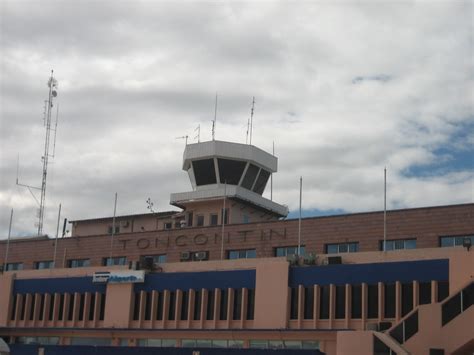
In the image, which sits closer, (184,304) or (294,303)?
(294,303)

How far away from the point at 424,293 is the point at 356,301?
460cm

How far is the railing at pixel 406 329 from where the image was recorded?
41281mm

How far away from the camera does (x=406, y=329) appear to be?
4153cm

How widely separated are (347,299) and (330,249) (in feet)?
32.0

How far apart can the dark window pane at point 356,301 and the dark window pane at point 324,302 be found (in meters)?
1.86

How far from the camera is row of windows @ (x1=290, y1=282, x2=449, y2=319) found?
48219 mm

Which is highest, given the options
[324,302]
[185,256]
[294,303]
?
[185,256]

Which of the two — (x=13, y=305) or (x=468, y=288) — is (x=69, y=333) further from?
(x=468, y=288)

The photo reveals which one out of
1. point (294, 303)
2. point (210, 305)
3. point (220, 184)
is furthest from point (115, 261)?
point (294, 303)

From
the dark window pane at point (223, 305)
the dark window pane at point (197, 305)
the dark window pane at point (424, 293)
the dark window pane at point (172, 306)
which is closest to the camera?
the dark window pane at point (424, 293)

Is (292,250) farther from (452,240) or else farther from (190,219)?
(190,219)

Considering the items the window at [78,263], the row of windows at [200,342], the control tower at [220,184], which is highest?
the control tower at [220,184]

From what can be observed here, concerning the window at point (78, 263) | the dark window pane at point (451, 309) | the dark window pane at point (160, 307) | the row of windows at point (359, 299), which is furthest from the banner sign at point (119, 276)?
the dark window pane at point (451, 309)

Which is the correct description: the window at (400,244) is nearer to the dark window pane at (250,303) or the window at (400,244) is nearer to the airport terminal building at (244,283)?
the airport terminal building at (244,283)
